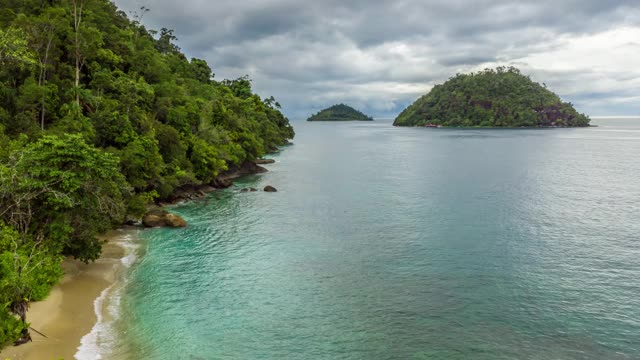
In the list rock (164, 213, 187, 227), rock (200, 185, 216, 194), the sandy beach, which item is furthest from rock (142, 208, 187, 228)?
rock (200, 185, 216, 194)

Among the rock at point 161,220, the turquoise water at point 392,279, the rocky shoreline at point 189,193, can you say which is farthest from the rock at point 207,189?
the rock at point 161,220

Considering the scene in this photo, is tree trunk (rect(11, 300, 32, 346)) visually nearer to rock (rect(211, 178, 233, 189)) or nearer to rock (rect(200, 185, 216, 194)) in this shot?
rock (rect(200, 185, 216, 194))

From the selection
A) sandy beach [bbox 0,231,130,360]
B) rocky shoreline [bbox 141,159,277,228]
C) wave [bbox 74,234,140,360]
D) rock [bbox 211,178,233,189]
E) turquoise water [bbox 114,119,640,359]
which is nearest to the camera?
sandy beach [bbox 0,231,130,360]

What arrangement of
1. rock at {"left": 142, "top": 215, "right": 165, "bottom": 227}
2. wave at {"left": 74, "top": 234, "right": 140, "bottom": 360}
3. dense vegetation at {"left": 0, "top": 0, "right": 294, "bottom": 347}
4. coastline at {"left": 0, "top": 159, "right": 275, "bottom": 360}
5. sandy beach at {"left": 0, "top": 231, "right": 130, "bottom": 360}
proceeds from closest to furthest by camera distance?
sandy beach at {"left": 0, "top": 231, "right": 130, "bottom": 360}
coastline at {"left": 0, "top": 159, "right": 275, "bottom": 360}
wave at {"left": 74, "top": 234, "right": 140, "bottom": 360}
dense vegetation at {"left": 0, "top": 0, "right": 294, "bottom": 347}
rock at {"left": 142, "top": 215, "right": 165, "bottom": 227}

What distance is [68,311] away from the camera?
2369 cm

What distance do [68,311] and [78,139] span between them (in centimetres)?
1108

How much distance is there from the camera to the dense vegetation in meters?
25.5

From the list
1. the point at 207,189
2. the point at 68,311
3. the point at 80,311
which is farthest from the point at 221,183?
the point at 68,311

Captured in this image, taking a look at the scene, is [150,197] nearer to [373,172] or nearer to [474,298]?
[474,298]

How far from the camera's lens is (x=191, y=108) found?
68438 millimetres

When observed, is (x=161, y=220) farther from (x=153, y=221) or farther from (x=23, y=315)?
(x=23, y=315)

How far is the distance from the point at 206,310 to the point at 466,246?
24.2m

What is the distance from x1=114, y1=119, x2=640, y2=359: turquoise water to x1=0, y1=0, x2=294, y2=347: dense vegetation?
16.8 feet

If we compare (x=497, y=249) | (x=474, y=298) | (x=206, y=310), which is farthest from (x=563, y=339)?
(x=206, y=310)
